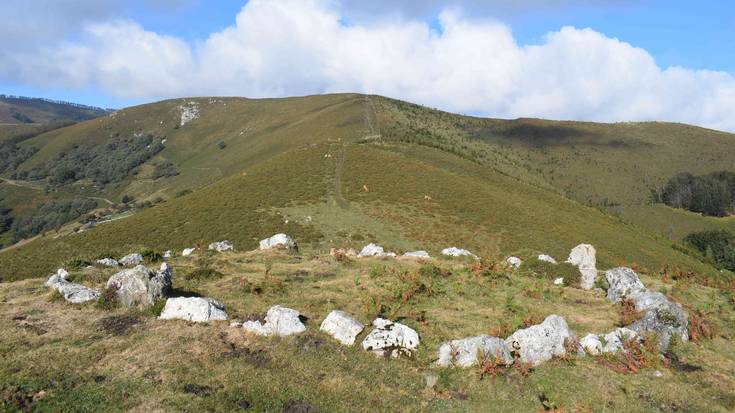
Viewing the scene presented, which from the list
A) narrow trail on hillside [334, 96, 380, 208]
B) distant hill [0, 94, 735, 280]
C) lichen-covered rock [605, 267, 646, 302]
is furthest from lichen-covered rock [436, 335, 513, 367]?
narrow trail on hillside [334, 96, 380, 208]

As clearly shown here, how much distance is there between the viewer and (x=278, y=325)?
2078cm

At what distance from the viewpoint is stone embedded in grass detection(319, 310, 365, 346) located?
20.5 m

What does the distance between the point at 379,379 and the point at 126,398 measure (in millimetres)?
9181

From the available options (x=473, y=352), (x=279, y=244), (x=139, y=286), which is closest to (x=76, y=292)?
(x=139, y=286)

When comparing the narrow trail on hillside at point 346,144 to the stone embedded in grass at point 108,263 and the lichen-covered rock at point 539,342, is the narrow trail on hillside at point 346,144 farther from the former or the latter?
the lichen-covered rock at point 539,342

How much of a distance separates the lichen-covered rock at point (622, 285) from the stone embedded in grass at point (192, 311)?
23.5 m

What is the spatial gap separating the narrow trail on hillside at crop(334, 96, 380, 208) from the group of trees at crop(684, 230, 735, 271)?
70.3 meters

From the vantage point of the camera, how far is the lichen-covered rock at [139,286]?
74.6 feet

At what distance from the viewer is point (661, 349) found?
797 inches

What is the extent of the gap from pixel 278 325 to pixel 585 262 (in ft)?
97.1

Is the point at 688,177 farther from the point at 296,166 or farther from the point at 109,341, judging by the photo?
the point at 109,341

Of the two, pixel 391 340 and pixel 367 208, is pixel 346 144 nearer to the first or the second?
pixel 367 208

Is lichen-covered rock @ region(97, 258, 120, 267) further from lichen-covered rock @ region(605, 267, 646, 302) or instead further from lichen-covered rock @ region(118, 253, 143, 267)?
lichen-covered rock @ region(605, 267, 646, 302)

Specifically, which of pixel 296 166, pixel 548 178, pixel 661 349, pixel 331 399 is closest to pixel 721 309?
pixel 661 349
